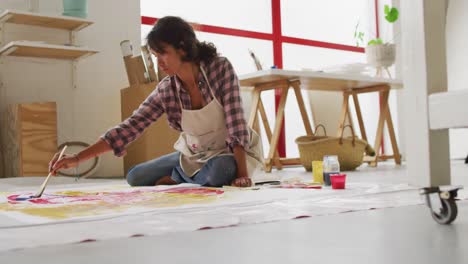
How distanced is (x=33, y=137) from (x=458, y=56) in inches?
166

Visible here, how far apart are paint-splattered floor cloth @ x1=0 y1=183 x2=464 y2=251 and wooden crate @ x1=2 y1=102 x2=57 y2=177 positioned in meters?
1.40

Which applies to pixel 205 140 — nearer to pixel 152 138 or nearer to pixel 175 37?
pixel 175 37

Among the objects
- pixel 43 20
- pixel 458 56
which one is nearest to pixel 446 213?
pixel 43 20

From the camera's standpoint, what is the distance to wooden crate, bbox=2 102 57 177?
316 centimetres

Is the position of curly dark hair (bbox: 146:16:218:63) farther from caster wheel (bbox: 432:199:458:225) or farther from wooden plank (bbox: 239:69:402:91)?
wooden plank (bbox: 239:69:402:91)

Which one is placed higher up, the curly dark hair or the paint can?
the paint can

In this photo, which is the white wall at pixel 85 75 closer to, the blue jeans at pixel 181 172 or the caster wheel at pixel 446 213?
the blue jeans at pixel 181 172

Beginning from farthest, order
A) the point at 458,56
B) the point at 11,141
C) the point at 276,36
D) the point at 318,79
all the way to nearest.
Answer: the point at 458,56 < the point at 276,36 < the point at 318,79 < the point at 11,141

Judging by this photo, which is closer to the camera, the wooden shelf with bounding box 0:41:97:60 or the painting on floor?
the painting on floor

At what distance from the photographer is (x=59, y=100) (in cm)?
374

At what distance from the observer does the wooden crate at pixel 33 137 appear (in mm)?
3158

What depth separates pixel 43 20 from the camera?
3.45 metres

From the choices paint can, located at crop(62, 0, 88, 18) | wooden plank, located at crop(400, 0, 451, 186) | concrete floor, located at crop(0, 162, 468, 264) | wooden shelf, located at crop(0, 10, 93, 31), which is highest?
paint can, located at crop(62, 0, 88, 18)

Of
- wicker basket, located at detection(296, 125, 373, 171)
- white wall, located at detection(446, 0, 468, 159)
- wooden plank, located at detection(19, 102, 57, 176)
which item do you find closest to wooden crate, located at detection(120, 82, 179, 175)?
wooden plank, located at detection(19, 102, 57, 176)
